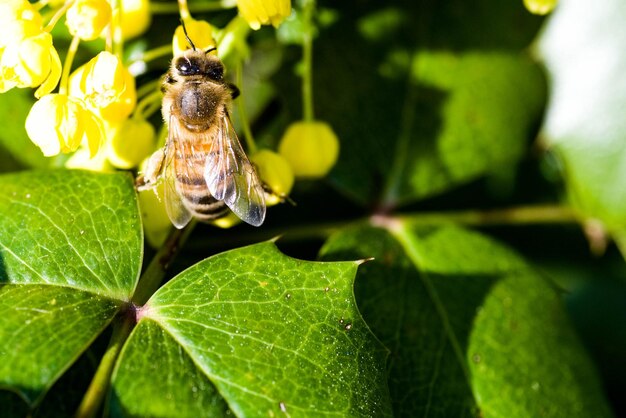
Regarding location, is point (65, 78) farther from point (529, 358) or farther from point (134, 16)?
point (529, 358)

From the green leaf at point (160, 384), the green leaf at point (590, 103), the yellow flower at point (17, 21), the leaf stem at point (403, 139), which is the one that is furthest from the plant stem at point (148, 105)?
the green leaf at point (590, 103)

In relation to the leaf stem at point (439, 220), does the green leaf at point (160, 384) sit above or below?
above

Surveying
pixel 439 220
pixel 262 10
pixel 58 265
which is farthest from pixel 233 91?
pixel 439 220

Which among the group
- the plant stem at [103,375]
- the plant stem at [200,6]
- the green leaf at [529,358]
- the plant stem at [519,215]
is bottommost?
the plant stem at [519,215]

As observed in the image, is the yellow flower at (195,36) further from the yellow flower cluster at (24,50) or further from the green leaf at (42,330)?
the green leaf at (42,330)

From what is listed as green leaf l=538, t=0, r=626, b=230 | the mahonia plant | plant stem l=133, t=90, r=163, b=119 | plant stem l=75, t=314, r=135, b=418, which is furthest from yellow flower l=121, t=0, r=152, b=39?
green leaf l=538, t=0, r=626, b=230

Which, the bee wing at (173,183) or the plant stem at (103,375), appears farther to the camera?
the bee wing at (173,183)

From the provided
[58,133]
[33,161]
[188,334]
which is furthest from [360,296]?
[33,161]
